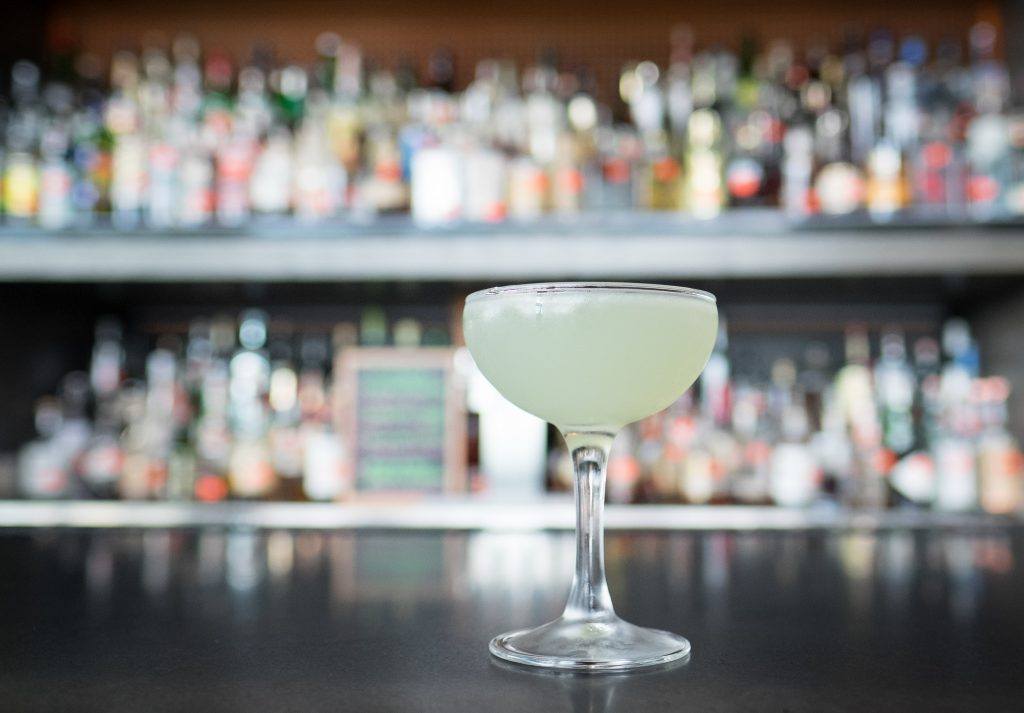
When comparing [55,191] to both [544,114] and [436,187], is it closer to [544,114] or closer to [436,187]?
[436,187]

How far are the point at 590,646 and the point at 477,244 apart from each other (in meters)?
1.18

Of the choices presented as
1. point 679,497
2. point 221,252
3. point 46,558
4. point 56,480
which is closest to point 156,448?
point 56,480

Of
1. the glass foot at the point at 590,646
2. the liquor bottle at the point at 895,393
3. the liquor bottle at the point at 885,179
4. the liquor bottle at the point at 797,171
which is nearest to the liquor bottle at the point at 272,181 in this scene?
the liquor bottle at the point at 797,171

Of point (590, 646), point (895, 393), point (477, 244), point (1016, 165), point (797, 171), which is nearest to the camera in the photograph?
point (590, 646)

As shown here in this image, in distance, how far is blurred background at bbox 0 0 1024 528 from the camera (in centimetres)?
158

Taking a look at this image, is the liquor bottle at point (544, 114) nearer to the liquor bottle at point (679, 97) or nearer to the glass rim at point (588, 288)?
the liquor bottle at point (679, 97)

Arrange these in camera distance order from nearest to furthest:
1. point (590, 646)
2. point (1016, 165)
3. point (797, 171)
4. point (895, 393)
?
1. point (590, 646)
2. point (1016, 165)
3. point (797, 171)
4. point (895, 393)

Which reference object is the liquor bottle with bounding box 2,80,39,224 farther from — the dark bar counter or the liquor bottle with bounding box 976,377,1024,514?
the liquor bottle with bounding box 976,377,1024,514

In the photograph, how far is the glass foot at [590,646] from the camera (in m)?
0.40

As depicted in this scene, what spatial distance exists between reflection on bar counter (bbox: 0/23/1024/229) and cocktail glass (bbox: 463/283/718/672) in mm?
1082

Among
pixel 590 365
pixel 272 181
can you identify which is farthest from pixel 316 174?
pixel 590 365

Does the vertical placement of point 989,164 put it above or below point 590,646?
above

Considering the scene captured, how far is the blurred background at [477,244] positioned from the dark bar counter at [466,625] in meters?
0.75

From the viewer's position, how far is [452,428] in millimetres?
1682
